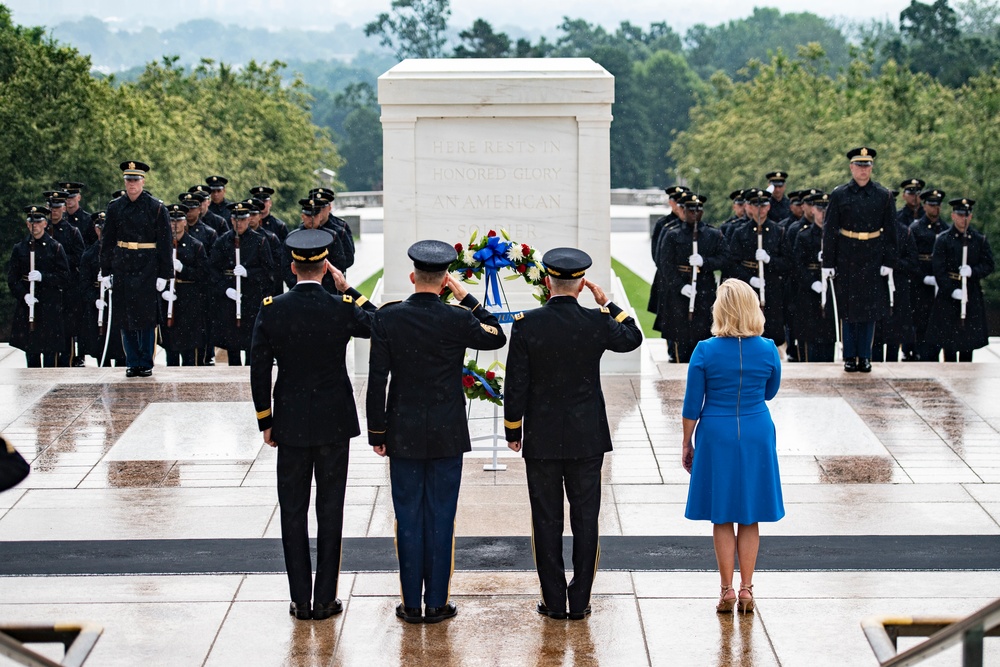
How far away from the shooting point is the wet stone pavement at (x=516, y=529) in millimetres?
5996

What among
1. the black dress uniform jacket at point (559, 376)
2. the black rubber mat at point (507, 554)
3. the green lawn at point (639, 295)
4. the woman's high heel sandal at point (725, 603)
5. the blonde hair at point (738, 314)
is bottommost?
the green lawn at point (639, 295)

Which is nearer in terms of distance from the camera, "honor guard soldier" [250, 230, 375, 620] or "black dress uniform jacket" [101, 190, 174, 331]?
"honor guard soldier" [250, 230, 375, 620]

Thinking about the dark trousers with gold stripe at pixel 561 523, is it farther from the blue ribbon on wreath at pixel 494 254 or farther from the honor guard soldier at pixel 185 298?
the honor guard soldier at pixel 185 298

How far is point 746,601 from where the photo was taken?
245 inches

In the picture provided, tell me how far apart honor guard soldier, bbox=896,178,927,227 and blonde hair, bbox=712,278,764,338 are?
26.0 feet

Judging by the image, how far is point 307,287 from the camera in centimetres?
621

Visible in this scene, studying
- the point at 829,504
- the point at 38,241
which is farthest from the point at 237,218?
the point at 829,504

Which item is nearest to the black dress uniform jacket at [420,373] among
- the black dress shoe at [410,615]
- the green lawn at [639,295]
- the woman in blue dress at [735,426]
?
the black dress shoe at [410,615]

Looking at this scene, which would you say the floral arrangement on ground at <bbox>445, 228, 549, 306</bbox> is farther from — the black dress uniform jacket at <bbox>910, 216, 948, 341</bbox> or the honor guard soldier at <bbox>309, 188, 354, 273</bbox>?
the black dress uniform jacket at <bbox>910, 216, 948, 341</bbox>

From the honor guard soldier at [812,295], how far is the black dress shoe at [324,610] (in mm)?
Answer: 7490

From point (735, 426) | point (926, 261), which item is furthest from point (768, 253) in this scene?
point (735, 426)

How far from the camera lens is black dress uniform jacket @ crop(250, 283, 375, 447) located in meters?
6.16

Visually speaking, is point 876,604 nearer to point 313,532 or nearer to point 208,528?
point 313,532

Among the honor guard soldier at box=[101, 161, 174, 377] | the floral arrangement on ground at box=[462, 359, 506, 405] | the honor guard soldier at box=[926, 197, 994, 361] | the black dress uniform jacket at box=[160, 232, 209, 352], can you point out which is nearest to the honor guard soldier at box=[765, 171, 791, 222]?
the honor guard soldier at box=[926, 197, 994, 361]
